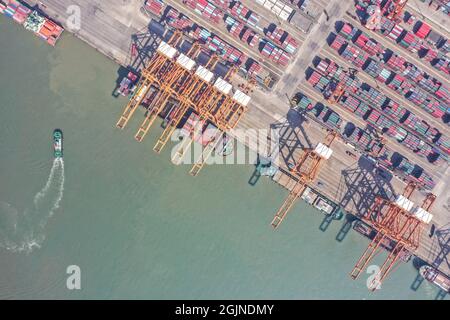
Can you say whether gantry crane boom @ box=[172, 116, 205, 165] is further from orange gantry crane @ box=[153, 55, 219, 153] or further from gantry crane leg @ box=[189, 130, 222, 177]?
gantry crane leg @ box=[189, 130, 222, 177]

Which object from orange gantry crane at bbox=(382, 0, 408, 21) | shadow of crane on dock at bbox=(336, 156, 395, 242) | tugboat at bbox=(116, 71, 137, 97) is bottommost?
tugboat at bbox=(116, 71, 137, 97)

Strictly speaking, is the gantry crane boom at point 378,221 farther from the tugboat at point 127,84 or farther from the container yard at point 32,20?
the container yard at point 32,20

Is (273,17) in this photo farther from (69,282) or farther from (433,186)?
(69,282)

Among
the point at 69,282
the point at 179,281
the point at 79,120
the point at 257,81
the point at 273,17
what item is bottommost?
the point at 69,282

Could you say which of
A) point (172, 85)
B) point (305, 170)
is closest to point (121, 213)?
point (172, 85)

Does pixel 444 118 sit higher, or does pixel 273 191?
pixel 444 118

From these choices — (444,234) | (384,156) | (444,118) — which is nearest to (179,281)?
(384,156)

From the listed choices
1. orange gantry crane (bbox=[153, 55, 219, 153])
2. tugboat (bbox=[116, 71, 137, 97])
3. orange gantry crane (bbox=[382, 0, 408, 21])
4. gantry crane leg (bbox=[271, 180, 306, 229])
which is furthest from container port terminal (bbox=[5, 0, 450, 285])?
tugboat (bbox=[116, 71, 137, 97])

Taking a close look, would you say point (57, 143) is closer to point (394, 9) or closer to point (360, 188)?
point (360, 188)
